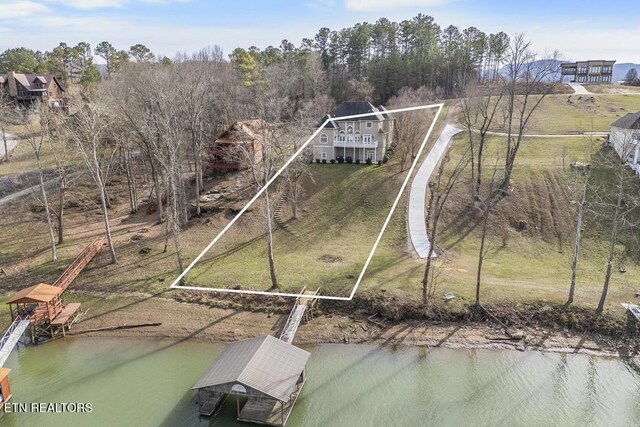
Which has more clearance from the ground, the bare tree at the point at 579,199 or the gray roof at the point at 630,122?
the gray roof at the point at 630,122

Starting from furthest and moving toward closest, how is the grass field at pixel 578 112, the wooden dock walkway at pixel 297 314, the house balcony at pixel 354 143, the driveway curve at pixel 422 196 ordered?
the grass field at pixel 578 112
the house balcony at pixel 354 143
the driveway curve at pixel 422 196
the wooden dock walkway at pixel 297 314

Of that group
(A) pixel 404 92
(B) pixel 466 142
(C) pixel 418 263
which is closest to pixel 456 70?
(A) pixel 404 92

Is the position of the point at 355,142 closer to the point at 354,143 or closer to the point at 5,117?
the point at 354,143

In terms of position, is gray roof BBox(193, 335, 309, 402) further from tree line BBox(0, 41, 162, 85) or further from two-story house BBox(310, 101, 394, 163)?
tree line BBox(0, 41, 162, 85)

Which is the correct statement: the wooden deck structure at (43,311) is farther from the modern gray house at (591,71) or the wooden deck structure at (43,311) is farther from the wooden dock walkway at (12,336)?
the modern gray house at (591,71)

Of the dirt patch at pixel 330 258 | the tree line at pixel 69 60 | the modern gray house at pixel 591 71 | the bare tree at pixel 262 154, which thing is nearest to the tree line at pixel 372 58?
the tree line at pixel 69 60

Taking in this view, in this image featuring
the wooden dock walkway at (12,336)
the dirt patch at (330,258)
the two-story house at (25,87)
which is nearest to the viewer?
the wooden dock walkway at (12,336)

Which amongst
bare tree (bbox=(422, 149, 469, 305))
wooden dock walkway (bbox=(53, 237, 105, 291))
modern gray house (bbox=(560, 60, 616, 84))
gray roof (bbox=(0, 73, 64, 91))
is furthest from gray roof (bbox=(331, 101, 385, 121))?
modern gray house (bbox=(560, 60, 616, 84))

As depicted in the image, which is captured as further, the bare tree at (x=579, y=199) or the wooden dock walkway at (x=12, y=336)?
the bare tree at (x=579, y=199)

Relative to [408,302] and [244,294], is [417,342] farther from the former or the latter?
[244,294]
